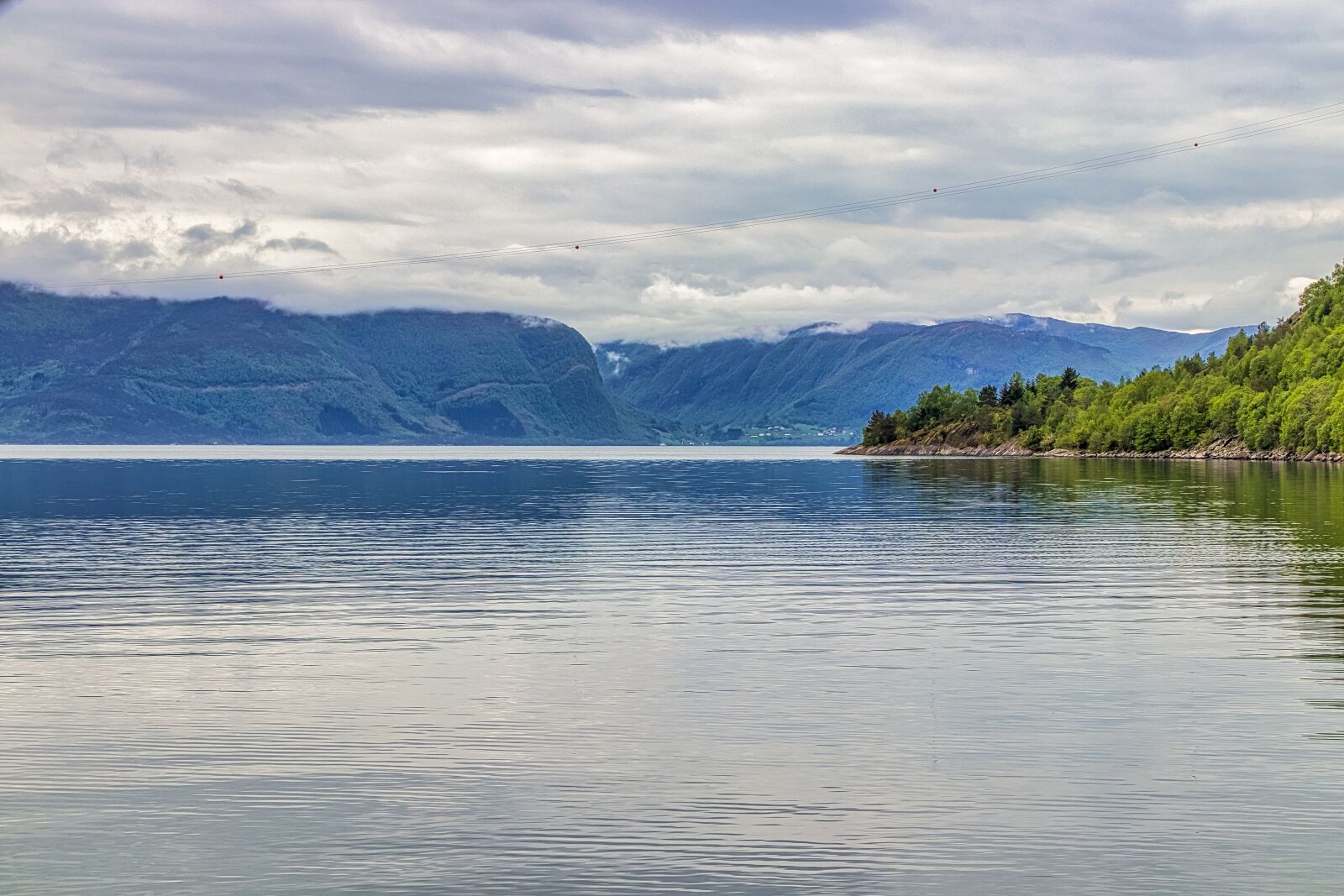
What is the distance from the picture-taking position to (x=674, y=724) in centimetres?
2761

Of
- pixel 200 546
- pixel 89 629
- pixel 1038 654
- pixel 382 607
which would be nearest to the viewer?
pixel 1038 654

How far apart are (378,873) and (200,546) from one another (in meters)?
55.6

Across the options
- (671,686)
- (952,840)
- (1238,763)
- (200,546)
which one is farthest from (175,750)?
(200,546)

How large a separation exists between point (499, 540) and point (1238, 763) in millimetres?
54255

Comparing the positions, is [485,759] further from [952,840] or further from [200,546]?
[200,546]

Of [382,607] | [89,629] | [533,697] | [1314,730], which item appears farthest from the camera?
[382,607]

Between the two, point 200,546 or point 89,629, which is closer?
point 89,629

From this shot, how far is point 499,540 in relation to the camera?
248ft

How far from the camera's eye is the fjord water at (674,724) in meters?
19.2

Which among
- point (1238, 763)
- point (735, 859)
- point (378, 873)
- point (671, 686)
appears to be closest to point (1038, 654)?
point (671, 686)

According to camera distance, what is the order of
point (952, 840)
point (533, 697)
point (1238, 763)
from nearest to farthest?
point (952, 840) < point (1238, 763) < point (533, 697)

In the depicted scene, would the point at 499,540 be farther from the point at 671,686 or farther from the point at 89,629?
the point at 671,686

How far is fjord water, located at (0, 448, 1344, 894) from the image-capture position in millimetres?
19156

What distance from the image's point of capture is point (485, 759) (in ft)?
80.4
